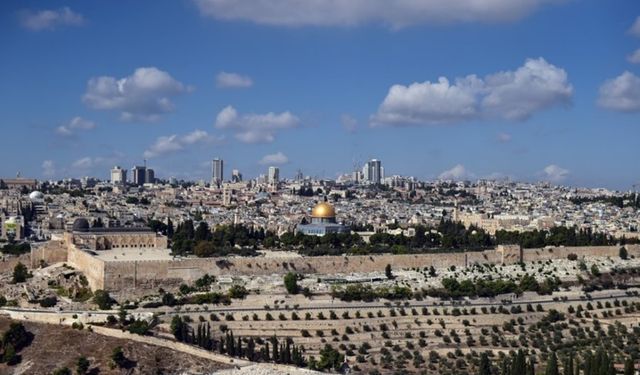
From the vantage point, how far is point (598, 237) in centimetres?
5266

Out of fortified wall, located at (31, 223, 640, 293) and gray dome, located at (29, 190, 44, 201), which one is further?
gray dome, located at (29, 190, 44, 201)

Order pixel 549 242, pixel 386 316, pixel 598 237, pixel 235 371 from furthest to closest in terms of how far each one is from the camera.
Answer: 1. pixel 598 237
2. pixel 549 242
3. pixel 386 316
4. pixel 235 371

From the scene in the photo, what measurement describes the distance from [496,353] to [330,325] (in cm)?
621

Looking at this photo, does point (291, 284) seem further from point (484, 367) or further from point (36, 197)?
point (36, 197)

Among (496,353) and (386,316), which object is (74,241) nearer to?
(386,316)

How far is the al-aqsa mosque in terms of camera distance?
54.0 metres

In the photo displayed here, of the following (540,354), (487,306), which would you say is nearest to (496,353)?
(540,354)

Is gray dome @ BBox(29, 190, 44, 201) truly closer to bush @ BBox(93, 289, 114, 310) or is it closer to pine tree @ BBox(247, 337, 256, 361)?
bush @ BBox(93, 289, 114, 310)

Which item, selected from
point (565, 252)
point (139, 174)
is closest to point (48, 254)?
point (565, 252)

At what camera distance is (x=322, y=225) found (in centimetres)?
5491

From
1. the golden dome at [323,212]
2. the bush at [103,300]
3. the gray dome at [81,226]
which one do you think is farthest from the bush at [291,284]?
the golden dome at [323,212]

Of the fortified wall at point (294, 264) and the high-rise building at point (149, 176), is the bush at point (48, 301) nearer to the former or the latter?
the fortified wall at point (294, 264)

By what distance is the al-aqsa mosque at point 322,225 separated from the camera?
2127 inches

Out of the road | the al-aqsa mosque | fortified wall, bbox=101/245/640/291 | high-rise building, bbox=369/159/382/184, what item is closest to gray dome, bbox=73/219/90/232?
fortified wall, bbox=101/245/640/291
